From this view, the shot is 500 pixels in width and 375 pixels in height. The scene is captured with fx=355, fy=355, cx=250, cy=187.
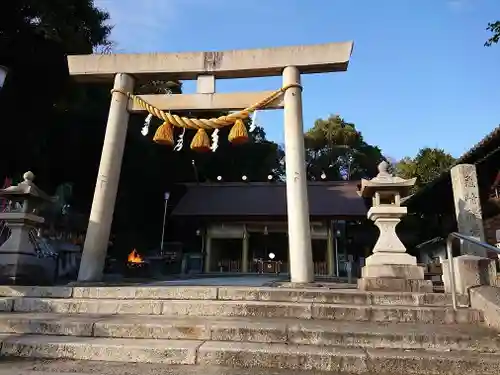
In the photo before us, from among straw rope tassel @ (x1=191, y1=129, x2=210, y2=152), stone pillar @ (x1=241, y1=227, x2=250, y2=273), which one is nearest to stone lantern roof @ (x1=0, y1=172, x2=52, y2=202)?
straw rope tassel @ (x1=191, y1=129, x2=210, y2=152)

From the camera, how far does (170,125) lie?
7523 millimetres

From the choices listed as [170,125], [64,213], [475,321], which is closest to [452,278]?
[475,321]

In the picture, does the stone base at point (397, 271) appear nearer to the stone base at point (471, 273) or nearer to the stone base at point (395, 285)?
the stone base at point (395, 285)

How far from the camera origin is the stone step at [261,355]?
3000 mm

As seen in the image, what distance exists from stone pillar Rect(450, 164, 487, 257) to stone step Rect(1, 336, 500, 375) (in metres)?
4.63

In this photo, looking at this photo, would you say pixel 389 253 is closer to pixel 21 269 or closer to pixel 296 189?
pixel 296 189

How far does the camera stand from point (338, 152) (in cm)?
3192

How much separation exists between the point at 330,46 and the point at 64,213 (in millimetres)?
13054

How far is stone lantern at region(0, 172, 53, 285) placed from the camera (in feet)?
21.3

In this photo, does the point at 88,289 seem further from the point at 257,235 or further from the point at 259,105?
the point at 257,235

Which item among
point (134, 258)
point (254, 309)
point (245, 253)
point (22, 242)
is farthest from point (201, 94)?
point (245, 253)

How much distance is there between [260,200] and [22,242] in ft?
45.1

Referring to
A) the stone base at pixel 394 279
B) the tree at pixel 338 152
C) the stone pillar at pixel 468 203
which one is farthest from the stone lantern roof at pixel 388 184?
the tree at pixel 338 152

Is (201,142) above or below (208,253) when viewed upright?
above
